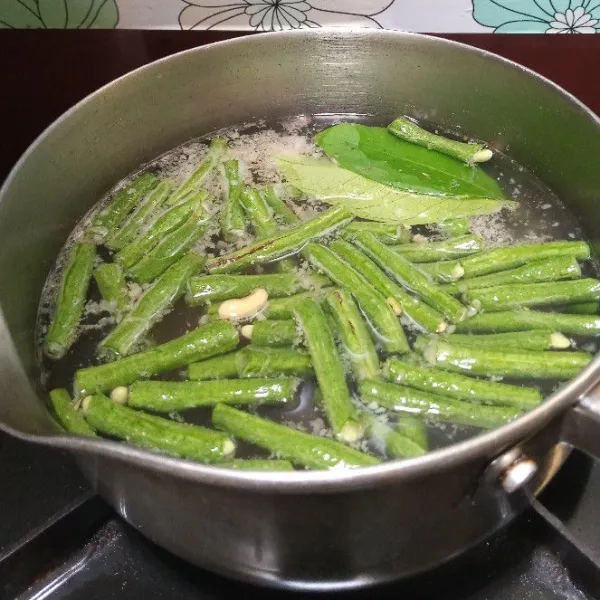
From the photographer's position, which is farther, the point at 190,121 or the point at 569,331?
the point at 190,121

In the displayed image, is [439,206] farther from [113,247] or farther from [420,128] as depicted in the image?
[113,247]

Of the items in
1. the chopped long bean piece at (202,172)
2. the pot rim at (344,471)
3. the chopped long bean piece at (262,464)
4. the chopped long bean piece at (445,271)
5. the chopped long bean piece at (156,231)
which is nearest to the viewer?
the pot rim at (344,471)

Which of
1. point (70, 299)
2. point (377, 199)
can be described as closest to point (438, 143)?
point (377, 199)

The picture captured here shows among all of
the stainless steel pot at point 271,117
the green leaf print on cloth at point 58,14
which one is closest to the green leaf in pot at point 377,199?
the stainless steel pot at point 271,117

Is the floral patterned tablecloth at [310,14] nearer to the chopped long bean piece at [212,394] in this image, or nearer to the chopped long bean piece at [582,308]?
the chopped long bean piece at [582,308]

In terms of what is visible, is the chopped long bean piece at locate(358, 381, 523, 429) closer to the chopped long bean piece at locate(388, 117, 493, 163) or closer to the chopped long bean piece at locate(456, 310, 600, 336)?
the chopped long bean piece at locate(456, 310, 600, 336)

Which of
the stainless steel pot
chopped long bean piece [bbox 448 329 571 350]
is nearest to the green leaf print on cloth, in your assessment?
the stainless steel pot

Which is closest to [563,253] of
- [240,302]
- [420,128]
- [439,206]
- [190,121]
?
[439,206]
